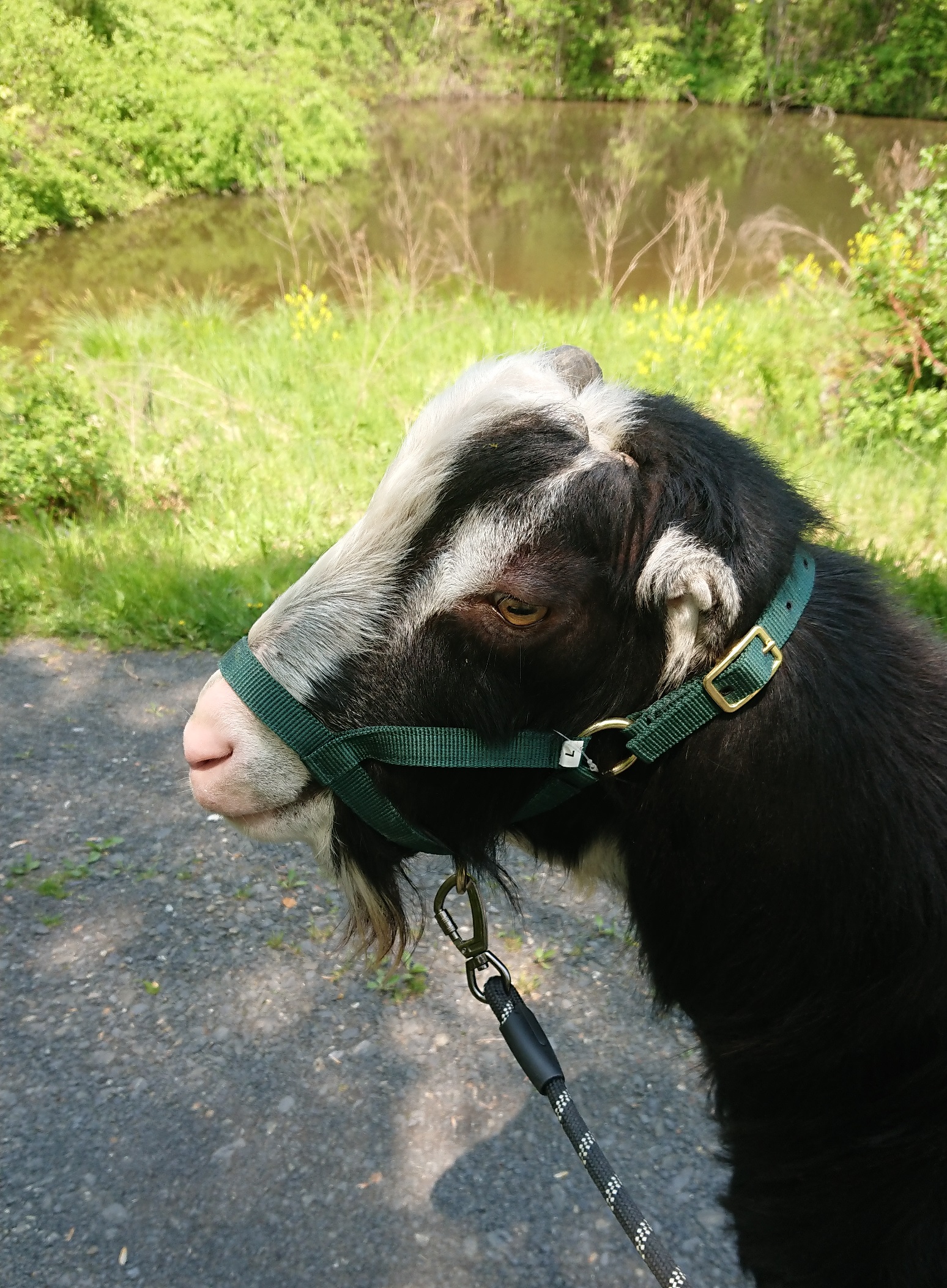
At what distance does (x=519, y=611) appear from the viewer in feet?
5.48

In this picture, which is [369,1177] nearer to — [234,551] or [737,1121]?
[737,1121]

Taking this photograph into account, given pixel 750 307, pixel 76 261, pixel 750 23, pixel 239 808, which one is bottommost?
pixel 76 261

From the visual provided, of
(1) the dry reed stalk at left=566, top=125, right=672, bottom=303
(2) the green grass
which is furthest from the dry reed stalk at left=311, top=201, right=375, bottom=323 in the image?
(2) the green grass

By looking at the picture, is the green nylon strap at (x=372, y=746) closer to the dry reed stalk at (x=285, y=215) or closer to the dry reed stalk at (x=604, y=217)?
the dry reed stalk at (x=285, y=215)

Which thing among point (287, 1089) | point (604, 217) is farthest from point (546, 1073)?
point (604, 217)

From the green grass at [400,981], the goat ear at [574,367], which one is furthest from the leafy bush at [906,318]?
the goat ear at [574,367]

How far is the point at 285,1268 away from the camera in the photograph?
279 centimetres

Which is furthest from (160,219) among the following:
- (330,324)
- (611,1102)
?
(611,1102)

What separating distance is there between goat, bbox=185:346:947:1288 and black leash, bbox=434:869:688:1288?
0.29 m

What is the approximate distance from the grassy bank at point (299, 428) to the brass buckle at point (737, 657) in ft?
9.48

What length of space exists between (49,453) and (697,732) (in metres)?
6.77

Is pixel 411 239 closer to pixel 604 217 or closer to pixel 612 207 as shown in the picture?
pixel 604 217

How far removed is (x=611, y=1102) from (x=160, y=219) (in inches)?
799

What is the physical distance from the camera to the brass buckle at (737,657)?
1.58 meters
